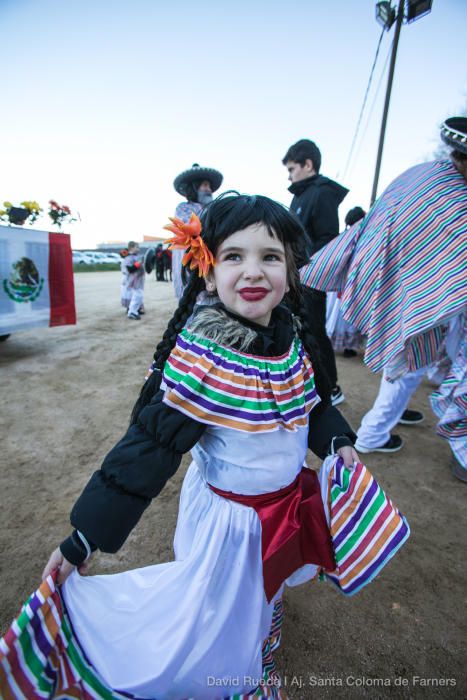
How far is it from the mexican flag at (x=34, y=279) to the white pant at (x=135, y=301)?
2252 millimetres

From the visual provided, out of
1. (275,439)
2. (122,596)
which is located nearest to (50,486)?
(122,596)

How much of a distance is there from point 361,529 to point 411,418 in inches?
87.9

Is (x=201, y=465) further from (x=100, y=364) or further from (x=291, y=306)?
(x=100, y=364)

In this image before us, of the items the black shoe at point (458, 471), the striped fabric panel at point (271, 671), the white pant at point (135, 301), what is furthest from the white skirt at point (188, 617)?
the white pant at point (135, 301)

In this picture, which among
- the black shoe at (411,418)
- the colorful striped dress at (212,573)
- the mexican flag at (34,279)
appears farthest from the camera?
the mexican flag at (34,279)

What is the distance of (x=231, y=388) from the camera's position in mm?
852

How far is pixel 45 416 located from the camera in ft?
9.00

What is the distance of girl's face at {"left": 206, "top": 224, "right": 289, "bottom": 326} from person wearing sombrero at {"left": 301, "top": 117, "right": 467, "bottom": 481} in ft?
3.06

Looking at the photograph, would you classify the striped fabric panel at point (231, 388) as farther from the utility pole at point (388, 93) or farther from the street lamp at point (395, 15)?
Answer: the street lamp at point (395, 15)

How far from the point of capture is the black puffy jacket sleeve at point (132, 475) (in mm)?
749

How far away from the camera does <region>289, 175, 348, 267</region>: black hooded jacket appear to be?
98.6 inches

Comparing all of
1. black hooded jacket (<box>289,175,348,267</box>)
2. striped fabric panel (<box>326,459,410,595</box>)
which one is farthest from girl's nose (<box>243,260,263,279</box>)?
black hooded jacket (<box>289,175,348,267</box>)

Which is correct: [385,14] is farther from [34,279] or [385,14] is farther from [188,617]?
[188,617]

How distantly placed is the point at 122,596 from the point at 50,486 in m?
1.37
